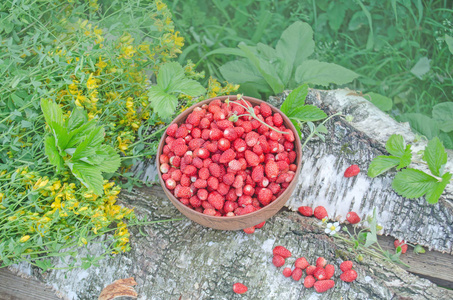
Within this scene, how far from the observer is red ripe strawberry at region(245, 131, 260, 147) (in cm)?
150

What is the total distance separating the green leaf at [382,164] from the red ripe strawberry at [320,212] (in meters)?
0.24

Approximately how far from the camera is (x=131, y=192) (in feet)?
5.84

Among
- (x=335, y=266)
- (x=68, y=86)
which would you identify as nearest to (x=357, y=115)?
(x=335, y=266)

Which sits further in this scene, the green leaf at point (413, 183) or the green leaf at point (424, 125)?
the green leaf at point (424, 125)

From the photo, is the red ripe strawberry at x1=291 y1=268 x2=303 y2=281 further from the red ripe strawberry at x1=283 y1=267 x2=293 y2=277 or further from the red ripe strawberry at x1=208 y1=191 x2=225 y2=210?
the red ripe strawberry at x1=208 y1=191 x2=225 y2=210

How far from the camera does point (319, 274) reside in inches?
57.4

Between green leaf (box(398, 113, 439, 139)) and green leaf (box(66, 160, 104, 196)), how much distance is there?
1.66 metres

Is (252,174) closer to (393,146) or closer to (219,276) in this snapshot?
(219,276)

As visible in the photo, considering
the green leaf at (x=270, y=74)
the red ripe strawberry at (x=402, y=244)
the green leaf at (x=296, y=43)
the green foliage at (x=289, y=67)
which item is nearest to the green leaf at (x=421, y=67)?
the green foliage at (x=289, y=67)

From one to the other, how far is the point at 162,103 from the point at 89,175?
0.40 meters

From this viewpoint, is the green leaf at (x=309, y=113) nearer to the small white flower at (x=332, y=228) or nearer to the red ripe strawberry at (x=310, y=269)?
the small white flower at (x=332, y=228)

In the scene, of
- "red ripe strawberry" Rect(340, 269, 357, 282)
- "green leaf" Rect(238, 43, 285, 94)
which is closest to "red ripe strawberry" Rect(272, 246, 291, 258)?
"red ripe strawberry" Rect(340, 269, 357, 282)

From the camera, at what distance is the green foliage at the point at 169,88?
157 cm

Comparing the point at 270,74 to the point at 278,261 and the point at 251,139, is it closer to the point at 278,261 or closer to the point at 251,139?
the point at 251,139
